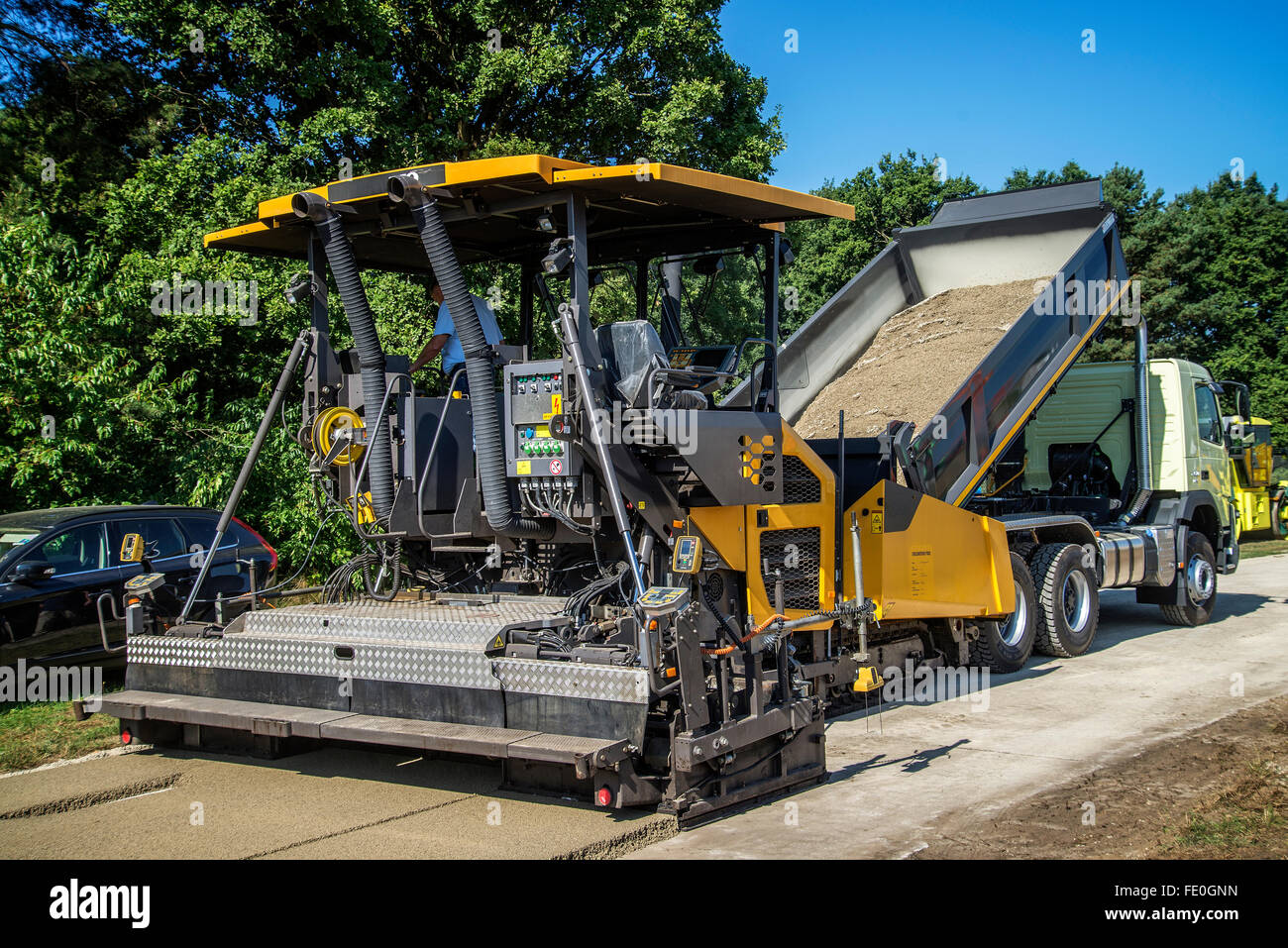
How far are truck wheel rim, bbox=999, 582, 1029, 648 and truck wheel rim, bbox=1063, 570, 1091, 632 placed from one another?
3.23 ft

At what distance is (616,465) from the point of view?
611cm

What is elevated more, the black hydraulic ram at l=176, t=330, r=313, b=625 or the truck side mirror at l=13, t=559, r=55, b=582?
the black hydraulic ram at l=176, t=330, r=313, b=625

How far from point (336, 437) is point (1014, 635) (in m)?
6.58


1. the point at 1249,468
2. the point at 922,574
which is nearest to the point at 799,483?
the point at 922,574

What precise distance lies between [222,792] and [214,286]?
27.6 feet

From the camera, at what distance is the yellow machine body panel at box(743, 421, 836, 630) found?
23.3 ft

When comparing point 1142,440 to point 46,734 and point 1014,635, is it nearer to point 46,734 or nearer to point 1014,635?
point 1014,635

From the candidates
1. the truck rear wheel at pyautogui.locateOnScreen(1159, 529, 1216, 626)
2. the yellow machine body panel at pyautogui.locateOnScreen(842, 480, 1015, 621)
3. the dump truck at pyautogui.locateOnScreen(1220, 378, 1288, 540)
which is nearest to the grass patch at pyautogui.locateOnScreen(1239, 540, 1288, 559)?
the dump truck at pyautogui.locateOnScreen(1220, 378, 1288, 540)

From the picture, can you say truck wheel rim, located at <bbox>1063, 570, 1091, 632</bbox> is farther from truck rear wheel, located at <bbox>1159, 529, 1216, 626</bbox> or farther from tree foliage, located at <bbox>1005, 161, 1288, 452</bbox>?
tree foliage, located at <bbox>1005, 161, 1288, 452</bbox>

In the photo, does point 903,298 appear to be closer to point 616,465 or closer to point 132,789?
point 616,465

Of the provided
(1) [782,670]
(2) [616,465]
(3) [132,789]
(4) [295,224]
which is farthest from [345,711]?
(4) [295,224]

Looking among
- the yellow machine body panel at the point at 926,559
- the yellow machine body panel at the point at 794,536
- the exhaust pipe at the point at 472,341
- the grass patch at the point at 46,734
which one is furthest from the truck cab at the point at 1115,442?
the grass patch at the point at 46,734

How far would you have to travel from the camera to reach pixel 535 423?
629 centimetres

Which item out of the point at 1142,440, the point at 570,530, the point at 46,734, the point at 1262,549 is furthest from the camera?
the point at 1262,549
